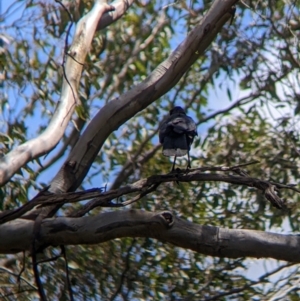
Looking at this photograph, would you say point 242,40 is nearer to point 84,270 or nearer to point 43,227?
point 84,270

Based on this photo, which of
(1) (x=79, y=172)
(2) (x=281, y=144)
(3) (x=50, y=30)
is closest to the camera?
(1) (x=79, y=172)

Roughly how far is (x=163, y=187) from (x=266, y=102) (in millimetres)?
2227

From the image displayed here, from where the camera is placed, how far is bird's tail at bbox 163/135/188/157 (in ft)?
21.9

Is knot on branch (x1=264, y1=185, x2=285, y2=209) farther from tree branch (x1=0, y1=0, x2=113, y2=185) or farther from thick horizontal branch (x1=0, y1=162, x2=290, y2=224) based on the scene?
tree branch (x1=0, y1=0, x2=113, y2=185)

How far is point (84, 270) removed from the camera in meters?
8.58

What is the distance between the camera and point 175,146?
6.69 m

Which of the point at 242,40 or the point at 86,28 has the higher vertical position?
the point at 242,40

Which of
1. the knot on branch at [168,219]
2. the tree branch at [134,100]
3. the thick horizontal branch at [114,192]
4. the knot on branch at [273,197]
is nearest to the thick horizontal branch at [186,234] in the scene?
the knot on branch at [168,219]

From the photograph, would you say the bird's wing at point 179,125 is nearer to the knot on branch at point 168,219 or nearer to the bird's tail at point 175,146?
the bird's tail at point 175,146

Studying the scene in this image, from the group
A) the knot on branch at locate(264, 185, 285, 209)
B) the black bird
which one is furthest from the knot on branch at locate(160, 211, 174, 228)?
the black bird

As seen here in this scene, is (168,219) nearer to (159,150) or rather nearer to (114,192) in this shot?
(114,192)

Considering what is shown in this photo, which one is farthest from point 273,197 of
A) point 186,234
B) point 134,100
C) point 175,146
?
point 134,100

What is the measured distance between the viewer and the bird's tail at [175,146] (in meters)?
6.66

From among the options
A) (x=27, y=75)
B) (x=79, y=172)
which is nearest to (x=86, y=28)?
(x=27, y=75)
